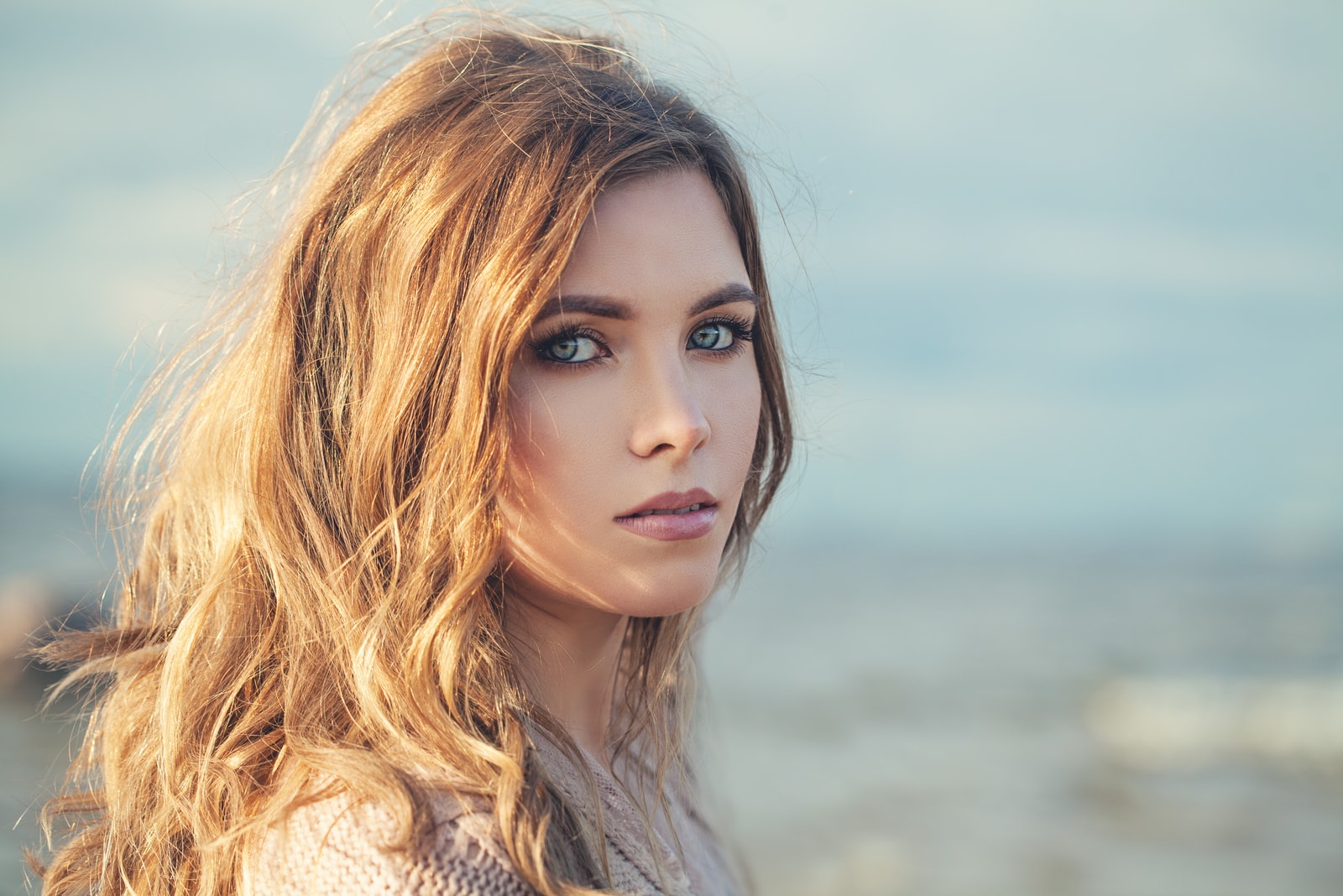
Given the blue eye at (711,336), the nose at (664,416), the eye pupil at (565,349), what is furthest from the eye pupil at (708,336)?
the eye pupil at (565,349)

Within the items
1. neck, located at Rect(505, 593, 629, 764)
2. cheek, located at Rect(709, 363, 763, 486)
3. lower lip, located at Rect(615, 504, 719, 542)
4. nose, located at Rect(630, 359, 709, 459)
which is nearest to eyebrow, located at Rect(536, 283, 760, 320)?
nose, located at Rect(630, 359, 709, 459)

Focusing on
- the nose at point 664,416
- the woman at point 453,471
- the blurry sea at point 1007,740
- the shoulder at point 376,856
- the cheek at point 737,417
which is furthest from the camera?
the blurry sea at point 1007,740

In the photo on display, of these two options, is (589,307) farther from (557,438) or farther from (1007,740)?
(1007,740)

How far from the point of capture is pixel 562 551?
1958 mm

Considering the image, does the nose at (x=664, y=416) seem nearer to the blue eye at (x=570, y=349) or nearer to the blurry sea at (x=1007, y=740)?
the blue eye at (x=570, y=349)

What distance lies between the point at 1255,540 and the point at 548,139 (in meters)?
33.4

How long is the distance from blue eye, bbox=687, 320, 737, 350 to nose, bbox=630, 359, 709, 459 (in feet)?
0.54

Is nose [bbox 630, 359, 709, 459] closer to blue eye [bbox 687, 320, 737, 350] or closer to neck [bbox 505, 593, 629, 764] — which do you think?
blue eye [bbox 687, 320, 737, 350]

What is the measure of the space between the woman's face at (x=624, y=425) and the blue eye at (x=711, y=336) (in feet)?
0.09

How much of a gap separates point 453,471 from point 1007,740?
10.8 meters

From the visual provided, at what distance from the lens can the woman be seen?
179 cm

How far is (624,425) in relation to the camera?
1904mm

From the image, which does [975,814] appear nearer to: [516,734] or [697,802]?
[697,802]

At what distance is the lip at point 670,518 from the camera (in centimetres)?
194
